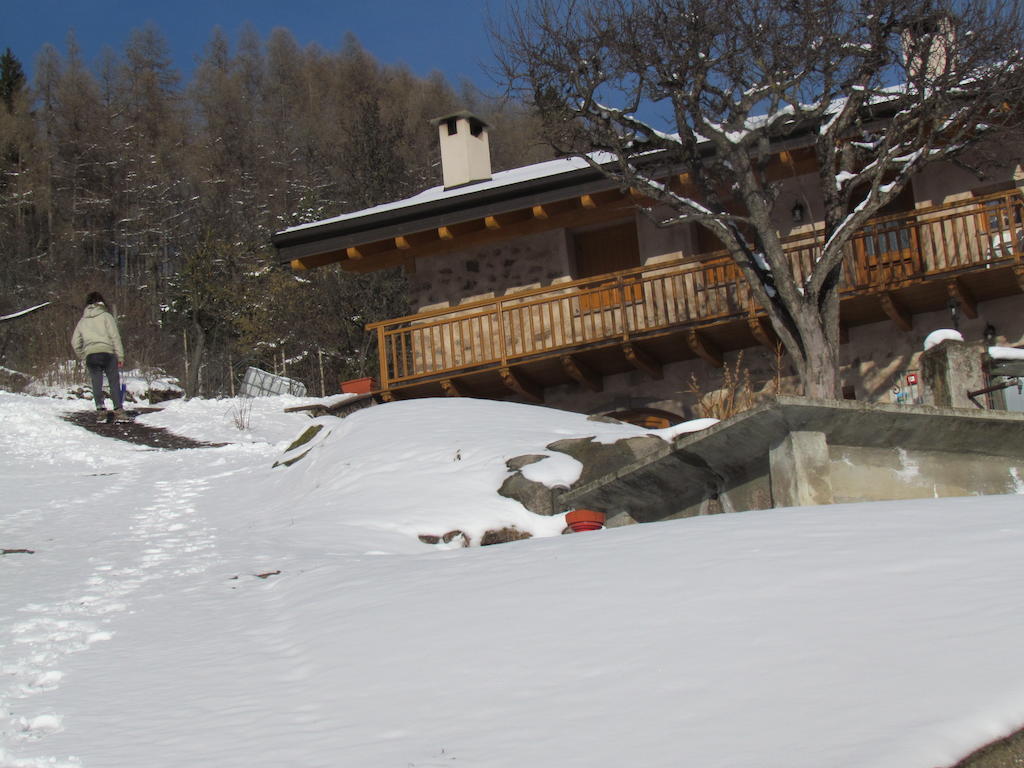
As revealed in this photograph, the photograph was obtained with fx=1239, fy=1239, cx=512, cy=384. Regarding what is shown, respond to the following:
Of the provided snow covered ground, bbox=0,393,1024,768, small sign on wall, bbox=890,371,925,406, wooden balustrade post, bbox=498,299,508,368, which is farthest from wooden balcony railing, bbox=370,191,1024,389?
snow covered ground, bbox=0,393,1024,768

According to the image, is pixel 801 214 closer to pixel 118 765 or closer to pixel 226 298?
pixel 118 765

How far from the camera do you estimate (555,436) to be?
10.8 m

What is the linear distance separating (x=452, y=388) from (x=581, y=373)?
1.77 m

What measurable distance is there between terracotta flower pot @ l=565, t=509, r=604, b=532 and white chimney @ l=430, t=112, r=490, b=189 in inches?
432

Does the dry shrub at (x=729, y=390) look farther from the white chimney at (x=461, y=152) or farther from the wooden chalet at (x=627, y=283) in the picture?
the white chimney at (x=461, y=152)

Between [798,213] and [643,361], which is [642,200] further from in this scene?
[643,361]

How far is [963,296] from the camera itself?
13688 mm

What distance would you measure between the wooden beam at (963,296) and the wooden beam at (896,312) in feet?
1.90

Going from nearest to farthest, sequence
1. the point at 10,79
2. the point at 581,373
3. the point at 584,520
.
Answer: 1. the point at 584,520
2. the point at 581,373
3. the point at 10,79

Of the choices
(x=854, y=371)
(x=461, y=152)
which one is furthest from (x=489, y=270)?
(x=854, y=371)

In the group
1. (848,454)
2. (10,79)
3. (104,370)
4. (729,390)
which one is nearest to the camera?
(848,454)

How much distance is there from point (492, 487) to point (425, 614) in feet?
14.4

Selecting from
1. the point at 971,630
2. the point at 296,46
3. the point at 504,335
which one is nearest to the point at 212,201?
the point at 296,46

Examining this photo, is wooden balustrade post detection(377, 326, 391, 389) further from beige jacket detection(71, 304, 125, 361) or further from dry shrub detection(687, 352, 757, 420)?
dry shrub detection(687, 352, 757, 420)
